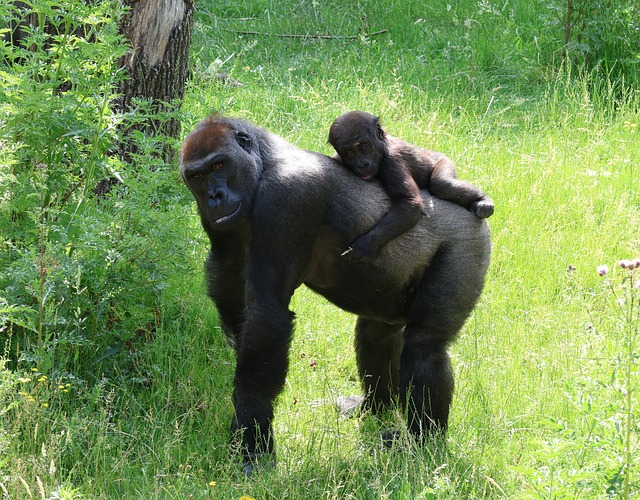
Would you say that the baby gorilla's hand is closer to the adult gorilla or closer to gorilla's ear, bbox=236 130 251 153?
the adult gorilla

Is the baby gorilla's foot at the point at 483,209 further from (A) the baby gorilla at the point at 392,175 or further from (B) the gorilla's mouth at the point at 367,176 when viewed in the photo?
(B) the gorilla's mouth at the point at 367,176

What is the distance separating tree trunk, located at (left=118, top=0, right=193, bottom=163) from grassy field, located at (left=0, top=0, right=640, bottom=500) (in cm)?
32

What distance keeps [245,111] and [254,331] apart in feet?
10.5

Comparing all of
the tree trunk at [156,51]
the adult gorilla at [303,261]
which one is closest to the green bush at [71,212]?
the adult gorilla at [303,261]

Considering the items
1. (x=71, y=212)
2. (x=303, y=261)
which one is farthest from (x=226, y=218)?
(x=71, y=212)

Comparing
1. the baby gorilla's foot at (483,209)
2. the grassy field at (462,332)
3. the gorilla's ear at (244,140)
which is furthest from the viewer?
the baby gorilla's foot at (483,209)

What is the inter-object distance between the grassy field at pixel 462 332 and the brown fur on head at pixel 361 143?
2.64 feet

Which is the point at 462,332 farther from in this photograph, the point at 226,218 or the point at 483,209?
the point at 226,218

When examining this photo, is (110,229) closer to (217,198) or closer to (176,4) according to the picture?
(217,198)

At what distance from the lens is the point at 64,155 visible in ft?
12.9

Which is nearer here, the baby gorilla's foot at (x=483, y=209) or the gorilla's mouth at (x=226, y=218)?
the gorilla's mouth at (x=226, y=218)

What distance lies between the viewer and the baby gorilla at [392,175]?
11.5ft

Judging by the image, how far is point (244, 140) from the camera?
3467 millimetres

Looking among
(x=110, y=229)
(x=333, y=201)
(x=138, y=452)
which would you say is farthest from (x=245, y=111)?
(x=138, y=452)
